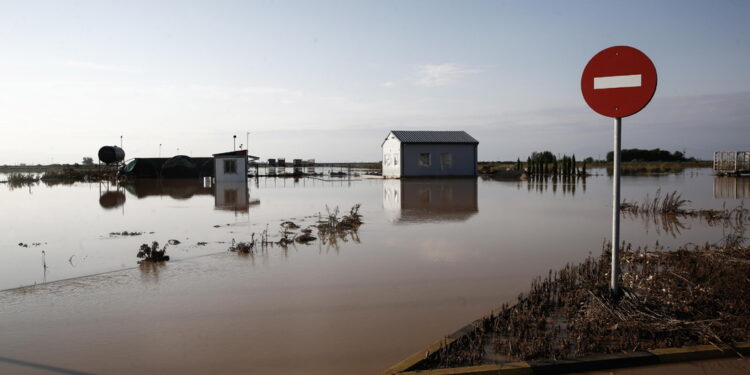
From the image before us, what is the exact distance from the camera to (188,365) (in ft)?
14.6

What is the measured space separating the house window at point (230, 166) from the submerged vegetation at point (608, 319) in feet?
102

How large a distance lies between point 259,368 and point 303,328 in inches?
40.3

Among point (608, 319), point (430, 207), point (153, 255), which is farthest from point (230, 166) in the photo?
point (608, 319)

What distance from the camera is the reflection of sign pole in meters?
5.25

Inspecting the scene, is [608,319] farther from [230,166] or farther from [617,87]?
[230,166]

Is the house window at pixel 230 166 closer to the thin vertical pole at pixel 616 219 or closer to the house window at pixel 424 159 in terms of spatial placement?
the house window at pixel 424 159

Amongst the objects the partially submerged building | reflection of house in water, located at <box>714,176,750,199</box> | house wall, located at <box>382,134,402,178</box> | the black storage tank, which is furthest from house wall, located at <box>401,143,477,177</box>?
the black storage tank

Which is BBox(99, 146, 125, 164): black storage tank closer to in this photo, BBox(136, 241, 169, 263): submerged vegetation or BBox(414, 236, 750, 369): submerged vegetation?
BBox(136, 241, 169, 263): submerged vegetation

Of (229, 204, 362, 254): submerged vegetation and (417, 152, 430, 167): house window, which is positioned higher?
(417, 152, 430, 167): house window

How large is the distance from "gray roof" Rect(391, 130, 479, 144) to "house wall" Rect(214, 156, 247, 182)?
11.7 metres

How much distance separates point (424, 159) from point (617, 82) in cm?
3369

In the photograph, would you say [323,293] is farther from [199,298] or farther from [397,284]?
[199,298]

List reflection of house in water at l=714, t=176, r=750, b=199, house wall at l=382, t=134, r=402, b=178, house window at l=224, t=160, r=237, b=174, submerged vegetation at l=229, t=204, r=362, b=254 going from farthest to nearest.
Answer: house wall at l=382, t=134, r=402, b=178 → house window at l=224, t=160, r=237, b=174 → reflection of house in water at l=714, t=176, r=750, b=199 → submerged vegetation at l=229, t=204, r=362, b=254

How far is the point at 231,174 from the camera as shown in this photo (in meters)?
35.2
